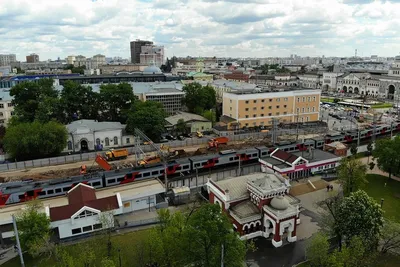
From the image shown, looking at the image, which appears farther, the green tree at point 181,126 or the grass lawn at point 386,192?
the green tree at point 181,126

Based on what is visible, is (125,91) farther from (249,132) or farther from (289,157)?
(289,157)

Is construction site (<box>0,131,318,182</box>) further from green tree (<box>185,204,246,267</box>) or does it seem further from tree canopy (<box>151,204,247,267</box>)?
green tree (<box>185,204,246,267</box>)

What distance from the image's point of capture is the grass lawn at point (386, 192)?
112 ft

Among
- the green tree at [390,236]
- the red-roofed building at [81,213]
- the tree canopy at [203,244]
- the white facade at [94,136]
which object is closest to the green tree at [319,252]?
the tree canopy at [203,244]

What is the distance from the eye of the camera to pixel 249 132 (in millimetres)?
64875

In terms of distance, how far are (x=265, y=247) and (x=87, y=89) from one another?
4880 centimetres

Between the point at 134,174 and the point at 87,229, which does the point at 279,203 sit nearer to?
the point at 87,229

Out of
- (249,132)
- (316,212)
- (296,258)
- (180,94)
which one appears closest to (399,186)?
(316,212)

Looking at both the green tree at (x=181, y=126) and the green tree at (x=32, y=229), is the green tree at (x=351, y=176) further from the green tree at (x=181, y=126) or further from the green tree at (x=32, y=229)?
the green tree at (x=181, y=126)

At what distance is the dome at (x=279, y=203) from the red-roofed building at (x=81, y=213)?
1472 cm

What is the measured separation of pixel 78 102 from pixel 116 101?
7.28 m

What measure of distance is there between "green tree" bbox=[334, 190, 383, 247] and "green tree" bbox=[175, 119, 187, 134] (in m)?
40.8

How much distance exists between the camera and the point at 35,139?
46219 millimetres

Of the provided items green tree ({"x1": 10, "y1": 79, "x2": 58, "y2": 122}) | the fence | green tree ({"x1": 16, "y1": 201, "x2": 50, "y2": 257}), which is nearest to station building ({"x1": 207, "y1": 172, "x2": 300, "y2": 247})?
green tree ({"x1": 16, "y1": 201, "x2": 50, "y2": 257})
